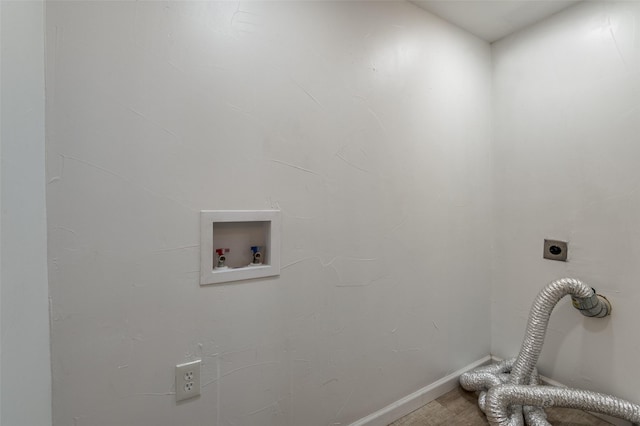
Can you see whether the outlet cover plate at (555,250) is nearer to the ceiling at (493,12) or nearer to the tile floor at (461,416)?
the tile floor at (461,416)

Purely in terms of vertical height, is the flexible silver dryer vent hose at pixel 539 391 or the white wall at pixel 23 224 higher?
the white wall at pixel 23 224

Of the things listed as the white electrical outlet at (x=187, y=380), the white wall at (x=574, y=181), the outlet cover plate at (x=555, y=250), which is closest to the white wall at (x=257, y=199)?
the white electrical outlet at (x=187, y=380)

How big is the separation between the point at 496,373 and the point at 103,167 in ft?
6.24

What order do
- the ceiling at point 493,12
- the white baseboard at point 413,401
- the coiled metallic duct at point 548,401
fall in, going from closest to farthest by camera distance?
the coiled metallic duct at point 548,401
the white baseboard at point 413,401
the ceiling at point 493,12

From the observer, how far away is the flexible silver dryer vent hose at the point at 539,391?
46.6 inches

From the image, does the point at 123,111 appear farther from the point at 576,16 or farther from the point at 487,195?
the point at 576,16

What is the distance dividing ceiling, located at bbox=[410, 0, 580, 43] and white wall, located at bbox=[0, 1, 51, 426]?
4.81ft

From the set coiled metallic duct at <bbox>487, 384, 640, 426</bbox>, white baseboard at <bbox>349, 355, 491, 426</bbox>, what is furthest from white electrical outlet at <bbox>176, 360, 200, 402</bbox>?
coiled metallic duct at <bbox>487, 384, 640, 426</bbox>

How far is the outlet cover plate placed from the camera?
1.45 metres

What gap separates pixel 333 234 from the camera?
1159mm

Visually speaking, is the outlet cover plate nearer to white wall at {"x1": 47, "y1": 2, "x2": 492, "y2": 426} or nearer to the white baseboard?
white wall at {"x1": 47, "y1": 2, "x2": 492, "y2": 426}

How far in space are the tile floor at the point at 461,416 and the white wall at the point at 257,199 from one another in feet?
0.39

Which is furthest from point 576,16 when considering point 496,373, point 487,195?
point 496,373

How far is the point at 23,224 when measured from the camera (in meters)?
0.59
